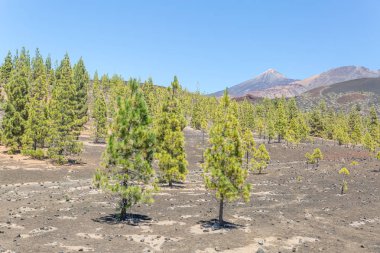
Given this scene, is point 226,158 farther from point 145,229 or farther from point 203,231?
point 145,229

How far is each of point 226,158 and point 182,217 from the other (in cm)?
717

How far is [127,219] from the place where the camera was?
95.7 ft

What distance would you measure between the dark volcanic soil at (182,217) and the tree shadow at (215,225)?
8 centimetres

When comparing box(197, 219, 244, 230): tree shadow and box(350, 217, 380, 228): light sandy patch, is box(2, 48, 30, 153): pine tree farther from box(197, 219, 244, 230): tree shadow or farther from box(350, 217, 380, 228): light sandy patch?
box(350, 217, 380, 228): light sandy patch

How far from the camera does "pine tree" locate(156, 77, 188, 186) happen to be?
46656 mm

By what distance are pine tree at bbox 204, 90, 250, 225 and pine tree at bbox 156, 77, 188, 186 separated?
61.6 ft

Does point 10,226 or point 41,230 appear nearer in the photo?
point 41,230

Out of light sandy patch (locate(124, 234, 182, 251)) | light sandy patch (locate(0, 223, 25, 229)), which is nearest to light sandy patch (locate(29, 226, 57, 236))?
light sandy patch (locate(0, 223, 25, 229))

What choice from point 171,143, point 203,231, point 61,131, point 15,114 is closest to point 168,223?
point 203,231

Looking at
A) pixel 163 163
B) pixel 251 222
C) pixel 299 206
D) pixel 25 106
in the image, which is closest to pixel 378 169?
pixel 299 206

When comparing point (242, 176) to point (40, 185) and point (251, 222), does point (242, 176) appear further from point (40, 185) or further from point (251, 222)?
point (40, 185)

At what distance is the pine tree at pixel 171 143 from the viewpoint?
4666cm

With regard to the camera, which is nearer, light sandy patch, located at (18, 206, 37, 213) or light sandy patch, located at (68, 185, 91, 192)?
light sandy patch, located at (18, 206, 37, 213)

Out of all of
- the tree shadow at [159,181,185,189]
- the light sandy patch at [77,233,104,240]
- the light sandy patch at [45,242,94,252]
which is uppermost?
the tree shadow at [159,181,185,189]
